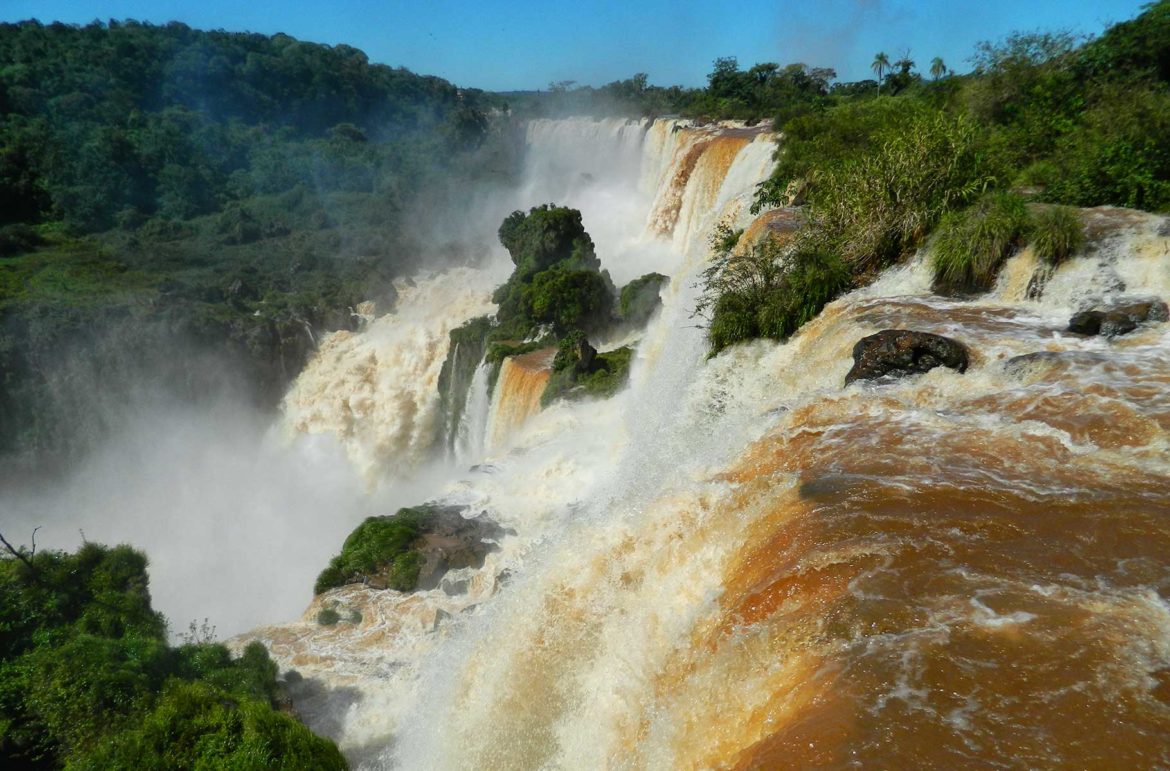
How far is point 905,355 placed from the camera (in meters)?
7.39

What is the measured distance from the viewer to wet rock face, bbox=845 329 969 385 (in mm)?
7320

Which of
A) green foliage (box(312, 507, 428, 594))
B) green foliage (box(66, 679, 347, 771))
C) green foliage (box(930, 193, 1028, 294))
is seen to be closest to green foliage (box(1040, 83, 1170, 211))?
green foliage (box(930, 193, 1028, 294))

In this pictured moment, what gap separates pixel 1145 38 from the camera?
14625 millimetres

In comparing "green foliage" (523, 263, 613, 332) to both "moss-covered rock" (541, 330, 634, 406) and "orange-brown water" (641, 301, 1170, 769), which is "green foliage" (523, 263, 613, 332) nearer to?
"moss-covered rock" (541, 330, 634, 406)

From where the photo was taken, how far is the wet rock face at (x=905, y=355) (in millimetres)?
7320

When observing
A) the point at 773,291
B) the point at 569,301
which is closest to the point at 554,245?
the point at 569,301

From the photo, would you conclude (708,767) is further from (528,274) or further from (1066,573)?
(528,274)

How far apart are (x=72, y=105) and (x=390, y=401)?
44114mm

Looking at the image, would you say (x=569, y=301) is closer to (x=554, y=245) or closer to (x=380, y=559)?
(x=554, y=245)

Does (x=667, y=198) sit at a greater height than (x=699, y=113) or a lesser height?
lesser

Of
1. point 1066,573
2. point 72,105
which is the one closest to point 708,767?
point 1066,573

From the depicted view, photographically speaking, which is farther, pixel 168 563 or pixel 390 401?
pixel 390 401

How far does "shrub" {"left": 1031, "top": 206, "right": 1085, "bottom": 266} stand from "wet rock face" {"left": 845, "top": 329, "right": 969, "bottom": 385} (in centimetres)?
232

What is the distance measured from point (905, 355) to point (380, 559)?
835cm
